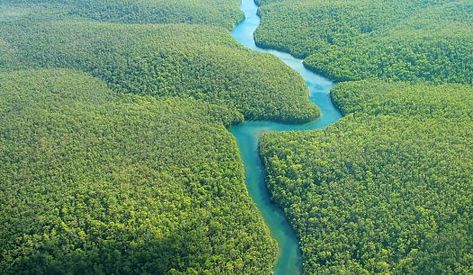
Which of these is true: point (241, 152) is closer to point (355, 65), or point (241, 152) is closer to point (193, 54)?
point (193, 54)

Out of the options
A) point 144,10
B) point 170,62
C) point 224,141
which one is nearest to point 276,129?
point 224,141

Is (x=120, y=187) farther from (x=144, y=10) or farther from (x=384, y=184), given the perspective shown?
(x=144, y=10)

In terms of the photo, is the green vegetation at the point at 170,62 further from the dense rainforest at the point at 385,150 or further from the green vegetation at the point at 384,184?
the green vegetation at the point at 384,184

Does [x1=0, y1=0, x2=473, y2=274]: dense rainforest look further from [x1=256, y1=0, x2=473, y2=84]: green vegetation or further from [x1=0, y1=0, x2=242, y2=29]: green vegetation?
[x1=0, y1=0, x2=242, y2=29]: green vegetation

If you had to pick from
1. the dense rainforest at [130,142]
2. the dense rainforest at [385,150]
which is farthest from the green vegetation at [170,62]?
the dense rainforest at [385,150]

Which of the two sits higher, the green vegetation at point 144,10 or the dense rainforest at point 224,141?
the green vegetation at point 144,10

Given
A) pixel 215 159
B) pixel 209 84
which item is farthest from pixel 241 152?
pixel 209 84

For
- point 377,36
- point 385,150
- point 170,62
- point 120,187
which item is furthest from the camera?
point 377,36
